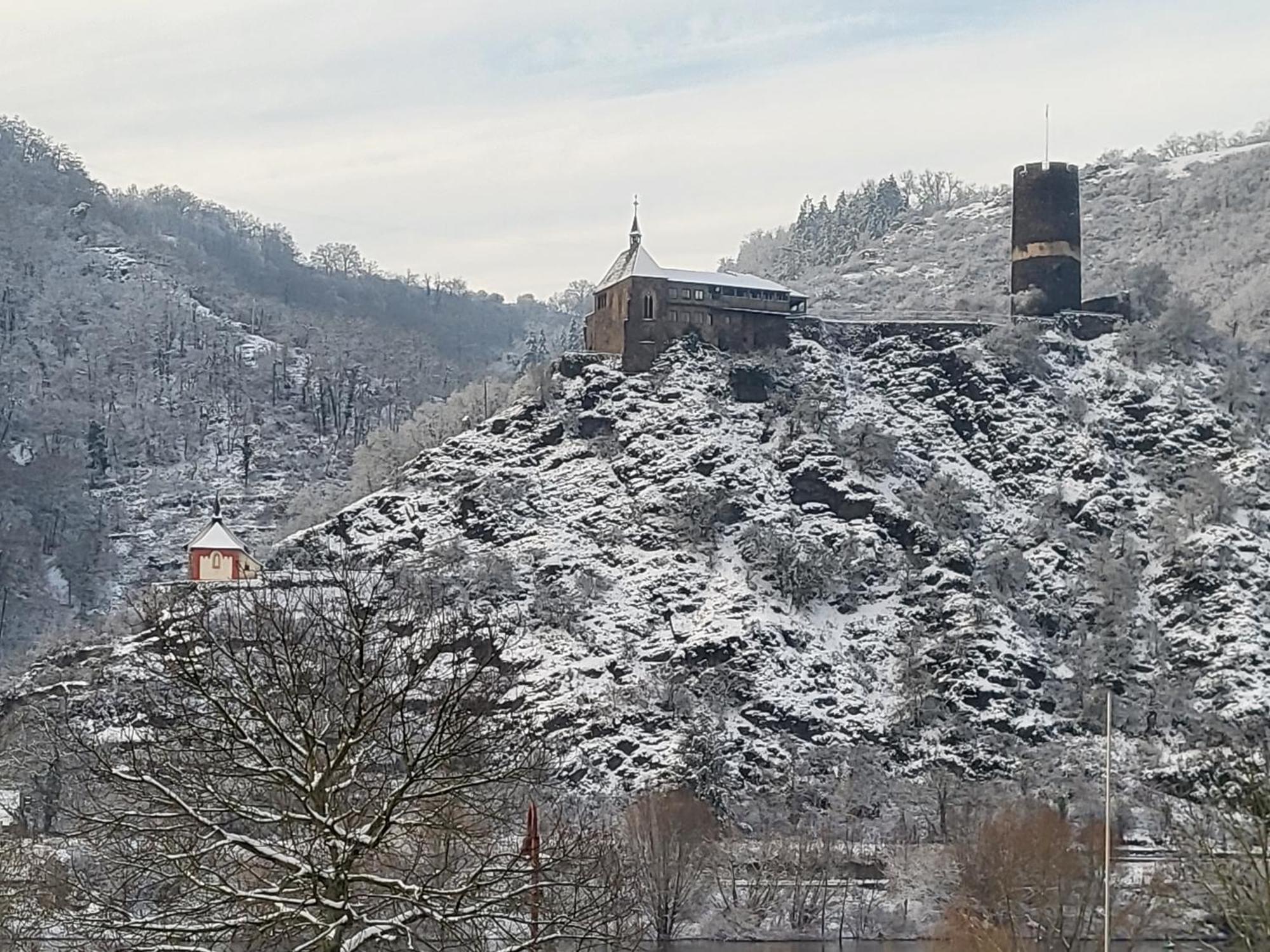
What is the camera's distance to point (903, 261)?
630ft

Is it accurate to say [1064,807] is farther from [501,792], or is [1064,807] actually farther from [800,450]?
[501,792]

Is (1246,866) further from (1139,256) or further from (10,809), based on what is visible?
(1139,256)

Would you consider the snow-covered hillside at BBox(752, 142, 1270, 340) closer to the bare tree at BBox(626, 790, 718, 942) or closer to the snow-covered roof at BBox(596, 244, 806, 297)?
the snow-covered roof at BBox(596, 244, 806, 297)

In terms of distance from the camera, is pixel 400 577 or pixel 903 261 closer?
pixel 400 577

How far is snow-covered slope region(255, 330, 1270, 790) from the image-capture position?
91062mm

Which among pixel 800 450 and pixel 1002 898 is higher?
pixel 800 450

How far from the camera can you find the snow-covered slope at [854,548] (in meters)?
91.1

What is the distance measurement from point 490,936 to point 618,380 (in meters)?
89.8

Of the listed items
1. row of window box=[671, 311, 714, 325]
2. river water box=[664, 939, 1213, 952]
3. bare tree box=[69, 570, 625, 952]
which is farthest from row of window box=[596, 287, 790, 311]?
bare tree box=[69, 570, 625, 952]

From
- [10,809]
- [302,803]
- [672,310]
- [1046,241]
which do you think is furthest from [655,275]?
[302,803]

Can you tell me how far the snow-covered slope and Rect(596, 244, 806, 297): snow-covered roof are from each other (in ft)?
14.4

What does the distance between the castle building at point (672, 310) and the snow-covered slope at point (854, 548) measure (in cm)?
157

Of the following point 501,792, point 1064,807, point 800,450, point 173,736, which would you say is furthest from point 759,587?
point 173,736

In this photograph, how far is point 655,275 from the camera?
109 metres
